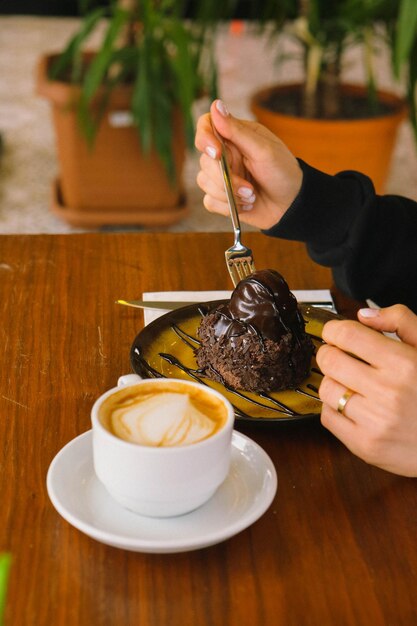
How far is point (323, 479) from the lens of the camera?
74 centimetres

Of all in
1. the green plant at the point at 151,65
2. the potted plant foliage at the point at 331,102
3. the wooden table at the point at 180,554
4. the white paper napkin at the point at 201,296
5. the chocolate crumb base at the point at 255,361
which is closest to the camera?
the wooden table at the point at 180,554

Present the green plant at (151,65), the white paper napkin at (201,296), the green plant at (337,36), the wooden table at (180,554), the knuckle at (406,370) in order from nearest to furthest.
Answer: the wooden table at (180,554), the knuckle at (406,370), the white paper napkin at (201,296), the green plant at (337,36), the green plant at (151,65)

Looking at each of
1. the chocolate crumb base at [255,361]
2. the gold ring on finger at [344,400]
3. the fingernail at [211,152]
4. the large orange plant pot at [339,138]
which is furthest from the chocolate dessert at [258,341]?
the large orange plant pot at [339,138]

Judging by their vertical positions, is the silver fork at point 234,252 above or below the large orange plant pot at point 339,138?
above

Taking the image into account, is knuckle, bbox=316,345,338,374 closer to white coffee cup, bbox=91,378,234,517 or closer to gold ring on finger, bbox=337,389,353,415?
gold ring on finger, bbox=337,389,353,415

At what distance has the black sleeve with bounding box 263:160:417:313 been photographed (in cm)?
113

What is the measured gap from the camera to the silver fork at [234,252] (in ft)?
3.42

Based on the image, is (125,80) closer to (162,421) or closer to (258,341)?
(258,341)

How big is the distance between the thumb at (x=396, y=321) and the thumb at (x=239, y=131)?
38 cm

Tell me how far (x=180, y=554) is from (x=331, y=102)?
7.01 ft

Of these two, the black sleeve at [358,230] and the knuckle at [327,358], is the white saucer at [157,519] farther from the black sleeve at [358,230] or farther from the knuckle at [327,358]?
the black sleeve at [358,230]

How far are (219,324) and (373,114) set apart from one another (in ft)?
6.26

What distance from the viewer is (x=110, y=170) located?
2.47 m

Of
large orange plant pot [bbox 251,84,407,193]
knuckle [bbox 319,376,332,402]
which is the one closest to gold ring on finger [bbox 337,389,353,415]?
knuckle [bbox 319,376,332,402]
